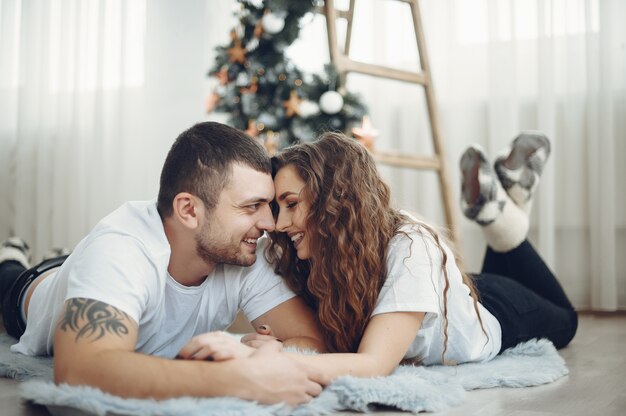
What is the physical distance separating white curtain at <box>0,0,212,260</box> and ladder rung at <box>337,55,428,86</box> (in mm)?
1196

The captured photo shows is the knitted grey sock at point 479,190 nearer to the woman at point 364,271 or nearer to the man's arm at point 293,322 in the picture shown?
the woman at point 364,271

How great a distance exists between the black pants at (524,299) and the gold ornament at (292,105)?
0.93 metres

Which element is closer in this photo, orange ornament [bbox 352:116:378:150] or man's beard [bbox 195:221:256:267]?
man's beard [bbox 195:221:256:267]

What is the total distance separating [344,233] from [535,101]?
6.21ft

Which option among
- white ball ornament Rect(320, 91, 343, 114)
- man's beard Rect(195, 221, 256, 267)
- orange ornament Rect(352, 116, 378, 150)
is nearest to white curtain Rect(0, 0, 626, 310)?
orange ornament Rect(352, 116, 378, 150)

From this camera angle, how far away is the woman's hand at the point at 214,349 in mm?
1135

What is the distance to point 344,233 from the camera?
1.44 m

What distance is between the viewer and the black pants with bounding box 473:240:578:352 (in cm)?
179

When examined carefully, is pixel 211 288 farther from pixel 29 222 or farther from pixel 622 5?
pixel 29 222

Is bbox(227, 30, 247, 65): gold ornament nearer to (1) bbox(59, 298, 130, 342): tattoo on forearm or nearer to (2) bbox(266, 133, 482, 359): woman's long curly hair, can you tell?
(2) bbox(266, 133, 482, 359): woman's long curly hair

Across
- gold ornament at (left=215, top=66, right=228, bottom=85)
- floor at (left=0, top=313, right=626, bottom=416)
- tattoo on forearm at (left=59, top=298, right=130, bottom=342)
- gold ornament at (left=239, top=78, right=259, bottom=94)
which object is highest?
gold ornament at (left=215, top=66, right=228, bottom=85)

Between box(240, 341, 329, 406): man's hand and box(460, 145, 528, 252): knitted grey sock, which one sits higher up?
box(460, 145, 528, 252): knitted grey sock

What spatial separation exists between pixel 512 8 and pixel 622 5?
1.39 feet

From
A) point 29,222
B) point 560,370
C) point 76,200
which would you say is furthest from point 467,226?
point 29,222
